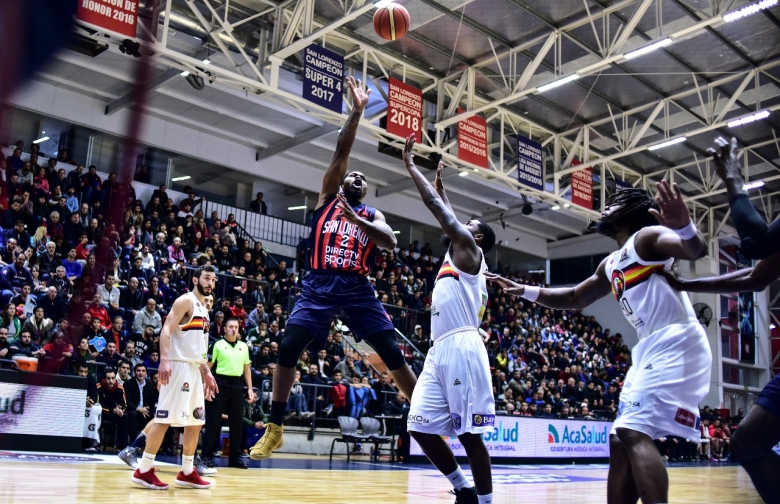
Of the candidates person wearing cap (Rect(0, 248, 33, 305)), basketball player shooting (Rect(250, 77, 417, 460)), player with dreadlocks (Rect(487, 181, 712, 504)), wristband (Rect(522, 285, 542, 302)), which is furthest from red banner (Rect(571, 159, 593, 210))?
player with dreadlocks (Rect(487, 181, 712, 504))

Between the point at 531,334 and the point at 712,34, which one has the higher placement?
the point at 712,34

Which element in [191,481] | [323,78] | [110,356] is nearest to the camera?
[191,481]

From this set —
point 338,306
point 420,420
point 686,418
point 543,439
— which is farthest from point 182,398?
point 543,439

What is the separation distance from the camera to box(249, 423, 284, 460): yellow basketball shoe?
493 centimetres

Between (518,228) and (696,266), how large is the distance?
7.49 meters

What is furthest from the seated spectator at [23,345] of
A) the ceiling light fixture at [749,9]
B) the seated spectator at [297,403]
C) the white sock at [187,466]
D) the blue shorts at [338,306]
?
the ceiling light fixture at [749,9]

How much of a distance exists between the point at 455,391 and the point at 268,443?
1.35m

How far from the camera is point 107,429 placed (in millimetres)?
11656

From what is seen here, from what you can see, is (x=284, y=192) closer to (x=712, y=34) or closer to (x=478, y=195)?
(x=478, y=195)

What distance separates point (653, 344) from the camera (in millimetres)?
3928

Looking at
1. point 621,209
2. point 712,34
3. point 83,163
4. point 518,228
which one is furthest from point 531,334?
point 621,209

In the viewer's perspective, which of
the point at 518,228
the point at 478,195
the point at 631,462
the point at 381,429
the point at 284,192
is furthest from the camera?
the point at 518,228

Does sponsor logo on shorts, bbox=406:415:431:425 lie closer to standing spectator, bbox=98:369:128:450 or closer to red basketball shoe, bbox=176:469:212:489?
red basketball shoe, bbox=176:469:212:489

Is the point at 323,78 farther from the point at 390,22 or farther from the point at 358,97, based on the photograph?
the point at 358,97
